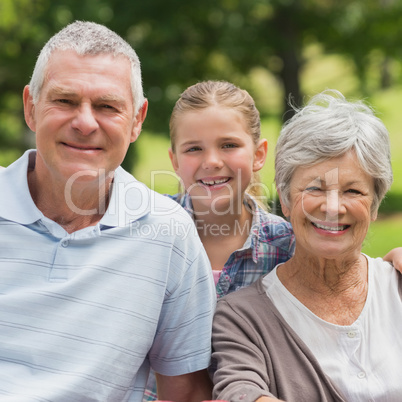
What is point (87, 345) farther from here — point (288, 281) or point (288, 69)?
point (288, 69)

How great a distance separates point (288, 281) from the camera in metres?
2.49

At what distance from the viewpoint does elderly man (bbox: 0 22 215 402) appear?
7.07 ft

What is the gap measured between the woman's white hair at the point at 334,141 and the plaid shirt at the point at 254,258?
0.43 m

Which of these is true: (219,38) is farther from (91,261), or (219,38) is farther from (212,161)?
(91,261)

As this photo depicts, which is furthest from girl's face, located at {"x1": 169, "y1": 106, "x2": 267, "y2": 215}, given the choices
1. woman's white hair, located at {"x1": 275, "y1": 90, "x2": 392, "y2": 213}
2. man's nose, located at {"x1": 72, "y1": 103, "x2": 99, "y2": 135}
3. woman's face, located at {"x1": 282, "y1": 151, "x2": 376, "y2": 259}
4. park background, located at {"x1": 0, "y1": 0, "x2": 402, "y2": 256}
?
park background, located at {"x1": 0, "y1": 0, "x2": 402, "y2": 256}

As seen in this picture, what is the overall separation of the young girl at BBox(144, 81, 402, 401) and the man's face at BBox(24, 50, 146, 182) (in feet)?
2.85

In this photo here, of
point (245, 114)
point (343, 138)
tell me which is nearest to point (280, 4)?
point (245, 114)

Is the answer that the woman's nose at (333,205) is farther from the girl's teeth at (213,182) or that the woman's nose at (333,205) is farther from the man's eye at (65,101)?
the man's eye at (65,101)

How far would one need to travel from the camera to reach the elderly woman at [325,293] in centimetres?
224

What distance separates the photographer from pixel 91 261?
7.26 ft

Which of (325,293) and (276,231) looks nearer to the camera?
(325,293)

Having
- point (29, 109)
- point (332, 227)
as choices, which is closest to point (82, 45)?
point (29, 109)

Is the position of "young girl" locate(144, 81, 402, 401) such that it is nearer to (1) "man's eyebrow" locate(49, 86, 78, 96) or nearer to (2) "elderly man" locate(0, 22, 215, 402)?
(2) "elderly man" locate(0, 22, 215, 402)

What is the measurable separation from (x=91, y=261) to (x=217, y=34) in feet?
30.1
